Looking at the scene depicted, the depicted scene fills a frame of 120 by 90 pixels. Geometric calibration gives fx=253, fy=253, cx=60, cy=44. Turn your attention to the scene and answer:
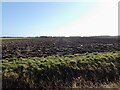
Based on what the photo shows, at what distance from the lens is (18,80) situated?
638 inches

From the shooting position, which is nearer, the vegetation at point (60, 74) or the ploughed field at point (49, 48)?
the vegetation at point (60, 74)

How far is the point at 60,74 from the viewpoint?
1788 centimetres

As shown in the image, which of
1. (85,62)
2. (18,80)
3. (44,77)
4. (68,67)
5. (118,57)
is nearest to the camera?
(18,80)

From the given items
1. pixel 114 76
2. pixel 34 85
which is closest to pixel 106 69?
pixel 114 76

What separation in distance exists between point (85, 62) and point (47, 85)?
16.8ft

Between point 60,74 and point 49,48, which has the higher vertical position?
point 49,48

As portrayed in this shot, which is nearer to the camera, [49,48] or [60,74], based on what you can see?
[60,74]

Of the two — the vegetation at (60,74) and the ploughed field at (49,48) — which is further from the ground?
the ploughed field at (49,48)

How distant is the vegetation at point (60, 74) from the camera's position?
1636 cm

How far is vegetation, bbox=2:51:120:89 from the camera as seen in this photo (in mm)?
16359

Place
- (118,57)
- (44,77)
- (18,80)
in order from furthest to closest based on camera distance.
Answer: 1. (118,57)
2. (44,77)
3. (18,80)

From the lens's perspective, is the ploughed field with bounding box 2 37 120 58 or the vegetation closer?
the vegetation

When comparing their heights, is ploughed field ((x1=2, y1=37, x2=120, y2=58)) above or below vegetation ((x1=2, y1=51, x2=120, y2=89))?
above

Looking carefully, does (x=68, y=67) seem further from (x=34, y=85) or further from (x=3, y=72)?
(x=3, y=72)
